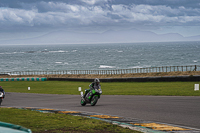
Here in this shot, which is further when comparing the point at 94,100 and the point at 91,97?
the point at 91,97

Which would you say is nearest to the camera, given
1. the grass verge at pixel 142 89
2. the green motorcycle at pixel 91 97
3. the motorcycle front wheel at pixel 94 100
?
the green motorcycle at pixel 91 97

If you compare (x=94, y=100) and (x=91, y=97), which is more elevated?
(x=91, y=97)

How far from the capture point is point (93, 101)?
16.1m

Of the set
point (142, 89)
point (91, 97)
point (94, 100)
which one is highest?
point (91, 97)

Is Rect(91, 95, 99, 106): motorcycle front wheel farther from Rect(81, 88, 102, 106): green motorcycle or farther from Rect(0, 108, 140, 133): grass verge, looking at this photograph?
Rect(0, 108, 140, 133): grass verge

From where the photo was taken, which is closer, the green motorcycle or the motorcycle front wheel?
the green motorcycle

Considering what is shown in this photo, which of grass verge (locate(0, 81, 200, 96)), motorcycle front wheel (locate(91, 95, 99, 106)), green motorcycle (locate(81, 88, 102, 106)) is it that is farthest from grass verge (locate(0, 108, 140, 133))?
grass verge (locate(0, 81, 200, 96))

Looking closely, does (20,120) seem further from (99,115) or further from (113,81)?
(113,81)

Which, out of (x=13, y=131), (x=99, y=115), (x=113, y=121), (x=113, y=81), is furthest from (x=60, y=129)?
(x=113, y=81)

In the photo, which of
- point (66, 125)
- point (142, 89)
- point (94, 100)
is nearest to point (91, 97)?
point (94, 100)

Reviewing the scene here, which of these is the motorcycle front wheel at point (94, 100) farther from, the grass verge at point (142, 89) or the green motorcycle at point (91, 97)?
the grass verge at point (142, 89)

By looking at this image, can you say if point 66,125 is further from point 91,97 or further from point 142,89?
point 142,89

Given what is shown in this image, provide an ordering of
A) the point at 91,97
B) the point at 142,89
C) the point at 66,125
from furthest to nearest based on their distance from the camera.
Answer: the point at 142,89 → the point at 91,97 → the point at 66,125

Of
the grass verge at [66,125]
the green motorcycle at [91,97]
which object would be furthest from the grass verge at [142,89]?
the grass verge at [66,125]
